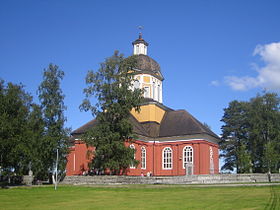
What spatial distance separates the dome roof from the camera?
180 ft

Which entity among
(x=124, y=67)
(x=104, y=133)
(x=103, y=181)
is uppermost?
(x=124, y=67)

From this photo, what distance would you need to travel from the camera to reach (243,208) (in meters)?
15.3

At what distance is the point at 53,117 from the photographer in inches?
1624

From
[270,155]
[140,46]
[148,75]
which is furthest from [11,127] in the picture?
[270,155]

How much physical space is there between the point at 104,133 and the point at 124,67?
316 inches

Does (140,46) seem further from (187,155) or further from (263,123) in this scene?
(263,123)

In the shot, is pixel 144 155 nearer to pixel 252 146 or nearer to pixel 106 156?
pixel 106 156

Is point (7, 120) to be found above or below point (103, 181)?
above

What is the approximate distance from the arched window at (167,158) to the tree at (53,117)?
1505 centimetres

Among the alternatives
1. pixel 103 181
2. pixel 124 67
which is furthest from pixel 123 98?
pixel 103 181

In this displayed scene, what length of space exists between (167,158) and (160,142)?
2.44m

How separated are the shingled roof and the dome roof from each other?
6756 millimetres

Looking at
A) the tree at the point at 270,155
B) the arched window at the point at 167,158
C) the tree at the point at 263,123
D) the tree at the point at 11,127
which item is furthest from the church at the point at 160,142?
the tree at the point at 11,127

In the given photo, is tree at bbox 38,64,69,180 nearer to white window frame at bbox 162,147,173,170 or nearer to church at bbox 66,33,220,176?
church at bbox 66,33,220,176
